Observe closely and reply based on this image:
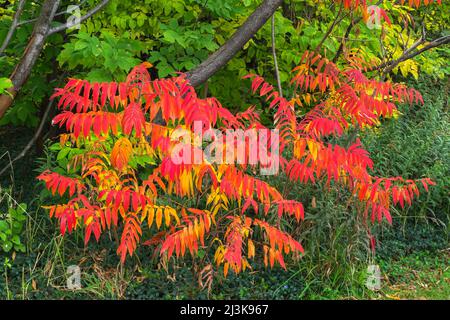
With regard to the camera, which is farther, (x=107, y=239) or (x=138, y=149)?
(x=107, y=239)

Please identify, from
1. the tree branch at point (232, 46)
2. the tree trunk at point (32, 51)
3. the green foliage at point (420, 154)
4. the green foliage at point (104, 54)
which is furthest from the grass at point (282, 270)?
the green foliage at point (104, 54)

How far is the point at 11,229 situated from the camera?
4.89 meters

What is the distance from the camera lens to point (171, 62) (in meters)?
5.62

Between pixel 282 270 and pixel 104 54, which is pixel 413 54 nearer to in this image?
pixel 282 270

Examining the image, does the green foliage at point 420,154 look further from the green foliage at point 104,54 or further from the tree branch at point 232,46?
the green foliage at point 104,54

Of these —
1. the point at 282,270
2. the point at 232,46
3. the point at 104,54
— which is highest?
the point at 232,46

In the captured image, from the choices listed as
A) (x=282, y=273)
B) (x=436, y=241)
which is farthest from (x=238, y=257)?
(x=436, y=241)

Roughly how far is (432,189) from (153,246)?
2681 mm

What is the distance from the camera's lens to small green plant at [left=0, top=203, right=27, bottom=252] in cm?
475

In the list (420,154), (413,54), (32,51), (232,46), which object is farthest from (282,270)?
(32,51)

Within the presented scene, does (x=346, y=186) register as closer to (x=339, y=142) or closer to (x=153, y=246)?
(x=339, y=142)

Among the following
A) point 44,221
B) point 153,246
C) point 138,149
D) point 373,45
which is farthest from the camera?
point 373,45

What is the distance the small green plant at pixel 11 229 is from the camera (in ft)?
15.6

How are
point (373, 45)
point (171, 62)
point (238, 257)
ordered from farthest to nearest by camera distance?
point (373, 45) → point (171, 62) → point (238, 257)
